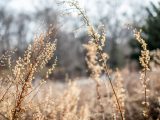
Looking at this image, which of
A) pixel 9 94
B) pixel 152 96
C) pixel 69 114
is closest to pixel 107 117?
pixel 152 96

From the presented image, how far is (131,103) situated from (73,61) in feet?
122

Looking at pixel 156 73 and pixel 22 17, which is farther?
pixel 22 17

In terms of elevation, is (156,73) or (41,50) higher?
(156,73)

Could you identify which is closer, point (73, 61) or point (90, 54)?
point (90, 54)

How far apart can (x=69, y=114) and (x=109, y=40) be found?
47577 mm

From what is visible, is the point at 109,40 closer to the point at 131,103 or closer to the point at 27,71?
the point at 131,103

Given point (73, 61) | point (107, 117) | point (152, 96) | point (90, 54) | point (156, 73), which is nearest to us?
point (90, 54)

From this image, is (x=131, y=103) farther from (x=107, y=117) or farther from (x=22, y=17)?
(x=22, y=17)

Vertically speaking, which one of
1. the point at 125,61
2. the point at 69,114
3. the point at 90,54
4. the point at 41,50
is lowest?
the point at 69,114

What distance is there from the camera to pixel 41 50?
3932 mm

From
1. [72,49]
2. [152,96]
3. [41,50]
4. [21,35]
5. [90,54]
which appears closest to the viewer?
[41,50]

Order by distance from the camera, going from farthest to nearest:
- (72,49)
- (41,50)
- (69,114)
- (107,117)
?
(72,49) < (107,117) < (69,114) < (41,50)

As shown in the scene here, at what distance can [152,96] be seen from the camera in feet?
30.2

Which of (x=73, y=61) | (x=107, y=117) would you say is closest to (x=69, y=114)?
(x=107, y=117)
